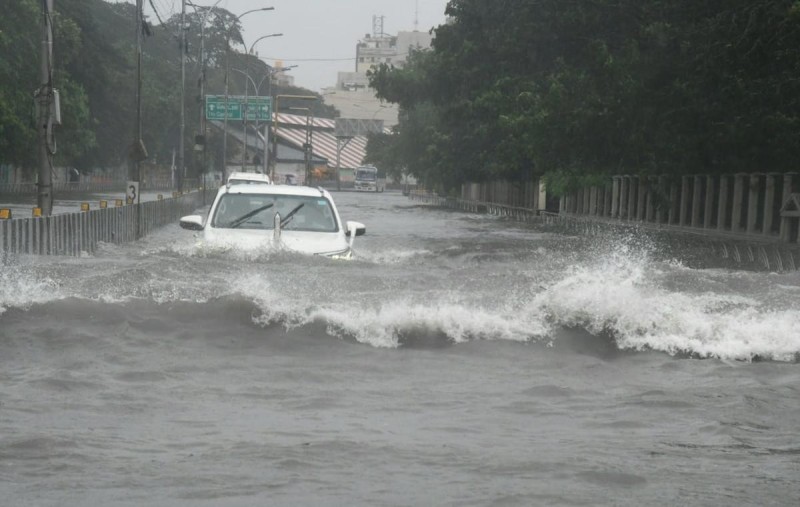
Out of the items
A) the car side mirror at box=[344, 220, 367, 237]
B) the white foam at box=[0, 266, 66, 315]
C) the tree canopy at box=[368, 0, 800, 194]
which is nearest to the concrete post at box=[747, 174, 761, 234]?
the tree canopy at box=[368, 0, 800, 194]

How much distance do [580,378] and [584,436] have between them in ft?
7.60

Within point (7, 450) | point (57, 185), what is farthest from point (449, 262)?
point (57, 185)

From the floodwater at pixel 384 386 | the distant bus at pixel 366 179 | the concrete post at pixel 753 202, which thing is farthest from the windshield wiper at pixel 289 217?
the distant bus at pixel 366 179

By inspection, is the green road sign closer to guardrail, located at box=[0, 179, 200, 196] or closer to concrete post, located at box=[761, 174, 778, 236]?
guardrail, located at box=[0, 179, 200, 196]

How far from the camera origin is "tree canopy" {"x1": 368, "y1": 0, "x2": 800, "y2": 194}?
25.9m

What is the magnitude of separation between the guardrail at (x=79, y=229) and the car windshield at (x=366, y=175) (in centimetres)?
9441

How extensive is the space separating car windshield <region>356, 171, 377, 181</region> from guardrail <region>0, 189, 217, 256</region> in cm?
9441

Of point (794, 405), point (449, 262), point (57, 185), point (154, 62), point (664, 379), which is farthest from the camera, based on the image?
point (154, 62)

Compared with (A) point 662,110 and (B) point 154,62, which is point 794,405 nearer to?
(A) point 662,110

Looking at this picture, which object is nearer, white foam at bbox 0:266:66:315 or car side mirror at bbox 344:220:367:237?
white foam at bbox 0:266:66:315

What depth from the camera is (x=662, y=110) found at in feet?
103

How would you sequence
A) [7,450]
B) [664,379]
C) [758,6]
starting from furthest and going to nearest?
[758,6] → [664,379] → [7,450]

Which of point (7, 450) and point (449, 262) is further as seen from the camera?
point (449, 262)

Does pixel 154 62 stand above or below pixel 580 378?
above
